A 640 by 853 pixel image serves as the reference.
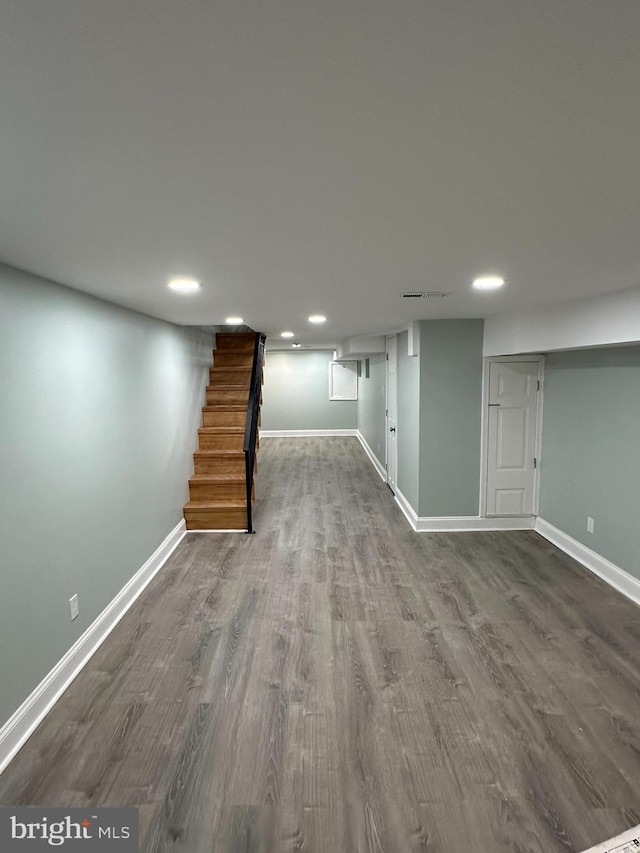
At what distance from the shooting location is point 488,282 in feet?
7.89

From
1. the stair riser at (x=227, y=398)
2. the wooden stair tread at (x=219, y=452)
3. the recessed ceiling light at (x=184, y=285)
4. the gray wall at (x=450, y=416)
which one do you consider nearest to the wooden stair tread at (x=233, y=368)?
the stair riser at (x=227, y=398)

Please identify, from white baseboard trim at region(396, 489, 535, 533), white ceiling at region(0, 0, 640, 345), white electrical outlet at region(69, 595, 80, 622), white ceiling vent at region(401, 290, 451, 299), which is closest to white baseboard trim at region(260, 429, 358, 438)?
white baseboard trim at region(396, 489, 535, 533)

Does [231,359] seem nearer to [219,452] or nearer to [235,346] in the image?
[235,346]

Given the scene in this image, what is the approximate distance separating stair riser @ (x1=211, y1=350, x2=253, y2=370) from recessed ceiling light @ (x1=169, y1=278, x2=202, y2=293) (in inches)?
142

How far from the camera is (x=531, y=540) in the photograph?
4.33 meters

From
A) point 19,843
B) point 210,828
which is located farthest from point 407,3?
point 19,843

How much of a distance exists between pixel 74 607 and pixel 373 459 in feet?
20.2

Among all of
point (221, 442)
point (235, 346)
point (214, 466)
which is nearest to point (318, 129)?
point (214, 466)

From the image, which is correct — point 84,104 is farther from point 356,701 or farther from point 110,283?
point 356,701

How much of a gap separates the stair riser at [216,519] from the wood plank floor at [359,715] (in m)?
0.89

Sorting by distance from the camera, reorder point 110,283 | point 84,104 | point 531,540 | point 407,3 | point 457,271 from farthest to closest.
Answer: point 531,540 → point 110,283 → point 457,271 → point 84,104 → point 407,3

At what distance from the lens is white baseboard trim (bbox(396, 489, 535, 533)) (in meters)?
4.62

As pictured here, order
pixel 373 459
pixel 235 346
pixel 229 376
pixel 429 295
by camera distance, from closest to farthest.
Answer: pixel 429 295, pixel 229 376, pixel 235 346, pixel 373 459

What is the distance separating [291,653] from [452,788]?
1.14 metres
